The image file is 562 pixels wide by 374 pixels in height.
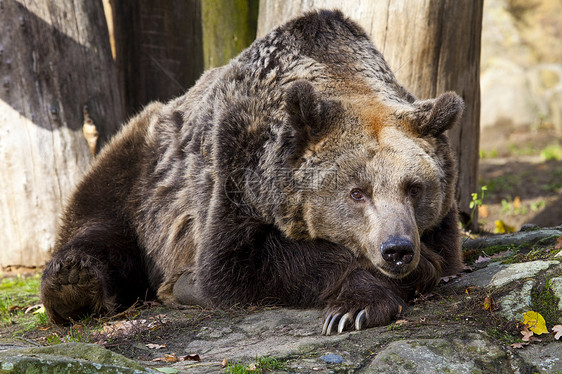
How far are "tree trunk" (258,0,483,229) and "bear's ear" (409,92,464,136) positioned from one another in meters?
2.19

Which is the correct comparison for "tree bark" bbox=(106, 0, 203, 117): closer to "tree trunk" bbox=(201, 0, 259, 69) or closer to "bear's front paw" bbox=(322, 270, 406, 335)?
"tree trunk" bbox=(201, 0, 259, 69)

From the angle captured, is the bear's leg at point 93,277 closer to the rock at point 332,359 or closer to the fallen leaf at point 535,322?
the rock at point 332,359

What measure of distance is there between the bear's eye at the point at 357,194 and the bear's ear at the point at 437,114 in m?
0.62

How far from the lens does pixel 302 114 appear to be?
439cm

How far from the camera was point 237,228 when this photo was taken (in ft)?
15.5

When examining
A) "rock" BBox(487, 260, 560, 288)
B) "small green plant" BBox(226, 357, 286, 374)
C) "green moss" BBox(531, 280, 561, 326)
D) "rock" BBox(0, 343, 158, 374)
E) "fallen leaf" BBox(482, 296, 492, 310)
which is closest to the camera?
"rock" BBox(0, 343, 158, 374)

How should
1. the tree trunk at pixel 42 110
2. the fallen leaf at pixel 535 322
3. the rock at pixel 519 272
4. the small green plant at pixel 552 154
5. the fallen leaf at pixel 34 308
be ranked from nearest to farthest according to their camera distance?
the fallen leaf at pixel 535 322
the rock at pixel 519 272
the fallen leaf at pixel 34 308
the tree trunk at pixel 42 110
the small green plant at pixel 552 154

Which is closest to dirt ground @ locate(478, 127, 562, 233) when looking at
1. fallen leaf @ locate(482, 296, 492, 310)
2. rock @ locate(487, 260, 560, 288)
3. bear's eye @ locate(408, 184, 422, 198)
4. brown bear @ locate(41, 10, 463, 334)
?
rock @ locate(487, 260, 560, 288)

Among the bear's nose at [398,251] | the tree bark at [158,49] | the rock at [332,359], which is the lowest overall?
the rock at [332,359]

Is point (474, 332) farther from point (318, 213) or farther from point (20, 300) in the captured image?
point (20, 300)

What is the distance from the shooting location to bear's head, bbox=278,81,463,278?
→ 422cm

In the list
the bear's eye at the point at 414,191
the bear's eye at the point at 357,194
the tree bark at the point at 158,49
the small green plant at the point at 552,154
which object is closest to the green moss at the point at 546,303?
the bear's eye at the point at 414,191

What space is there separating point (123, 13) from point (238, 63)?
3.98 meters

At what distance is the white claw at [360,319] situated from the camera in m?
3.95
